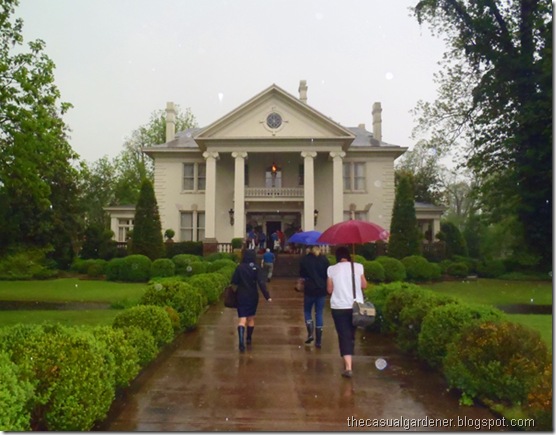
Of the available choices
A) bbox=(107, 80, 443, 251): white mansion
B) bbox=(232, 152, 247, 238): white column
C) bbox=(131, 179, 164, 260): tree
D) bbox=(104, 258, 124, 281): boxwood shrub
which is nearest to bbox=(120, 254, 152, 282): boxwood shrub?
bbox=(104, 258, 124, 281): boxwood shrub

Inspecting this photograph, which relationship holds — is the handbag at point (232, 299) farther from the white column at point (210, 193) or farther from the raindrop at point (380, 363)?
the white column at point (210, 193)

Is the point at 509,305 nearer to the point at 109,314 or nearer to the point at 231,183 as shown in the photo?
the point at 109,314

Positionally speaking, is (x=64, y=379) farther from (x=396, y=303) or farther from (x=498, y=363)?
(x=396, y=303)

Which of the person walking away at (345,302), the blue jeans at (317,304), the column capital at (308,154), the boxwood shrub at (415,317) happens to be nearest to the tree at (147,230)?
the column capital at (308,154)

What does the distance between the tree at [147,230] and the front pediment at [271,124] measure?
15.6 feet

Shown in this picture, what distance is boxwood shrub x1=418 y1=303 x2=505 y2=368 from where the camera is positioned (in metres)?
7.10

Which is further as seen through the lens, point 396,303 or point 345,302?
point 396,303

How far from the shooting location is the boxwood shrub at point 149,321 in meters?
8.02

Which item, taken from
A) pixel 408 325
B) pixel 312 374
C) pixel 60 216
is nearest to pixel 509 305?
pixel 408 325

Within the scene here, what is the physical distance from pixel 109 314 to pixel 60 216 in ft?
64.4

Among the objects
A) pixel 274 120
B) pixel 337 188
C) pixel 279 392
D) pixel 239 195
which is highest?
pixel 274 120

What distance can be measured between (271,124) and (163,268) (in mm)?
11576

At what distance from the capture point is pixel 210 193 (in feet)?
101

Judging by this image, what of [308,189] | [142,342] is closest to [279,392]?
[142,342]
